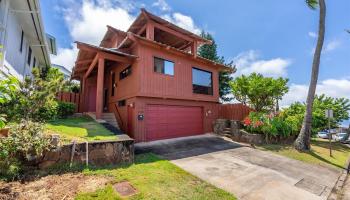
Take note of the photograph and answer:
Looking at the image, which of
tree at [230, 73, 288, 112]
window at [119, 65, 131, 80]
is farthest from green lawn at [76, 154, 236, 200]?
tree at [230, 73, 288, 112]

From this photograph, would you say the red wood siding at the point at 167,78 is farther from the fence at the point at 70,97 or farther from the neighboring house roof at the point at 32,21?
the fence at the point at 70,97

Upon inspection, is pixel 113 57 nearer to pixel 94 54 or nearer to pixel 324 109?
pixel 94 54

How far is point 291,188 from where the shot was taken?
218 inches

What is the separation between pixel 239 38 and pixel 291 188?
13306mm

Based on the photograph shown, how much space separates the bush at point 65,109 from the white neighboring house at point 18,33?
8.47 ft

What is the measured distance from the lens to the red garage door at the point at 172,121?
10.8 meters

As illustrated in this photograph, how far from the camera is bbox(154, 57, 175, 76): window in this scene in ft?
36.5

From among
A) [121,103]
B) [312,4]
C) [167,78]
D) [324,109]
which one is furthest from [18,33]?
[324,109]

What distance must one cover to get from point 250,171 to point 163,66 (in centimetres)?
745

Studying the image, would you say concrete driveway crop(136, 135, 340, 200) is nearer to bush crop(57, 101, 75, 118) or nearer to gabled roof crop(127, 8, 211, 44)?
bush crop(57, 101, 75, 118)

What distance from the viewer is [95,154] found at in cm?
588

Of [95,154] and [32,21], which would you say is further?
[32,21]

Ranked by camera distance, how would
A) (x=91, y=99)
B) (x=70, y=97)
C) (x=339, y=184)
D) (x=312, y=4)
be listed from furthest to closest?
(x=91, y=99), (x=70, y=97), (x=312, y=4), (x=339, y=184)

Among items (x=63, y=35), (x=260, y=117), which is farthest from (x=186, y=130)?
(x=63, y=35)
